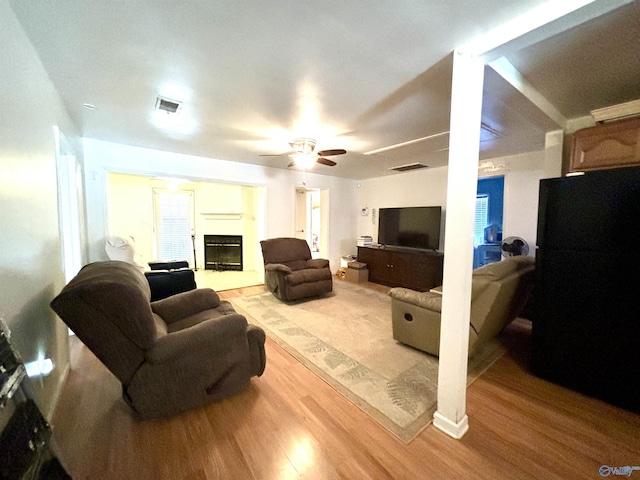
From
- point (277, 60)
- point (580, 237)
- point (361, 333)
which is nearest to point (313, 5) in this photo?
point (277, 60)

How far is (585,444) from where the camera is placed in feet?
4.74

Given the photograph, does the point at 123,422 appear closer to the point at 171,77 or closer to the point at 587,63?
the point at 171,77

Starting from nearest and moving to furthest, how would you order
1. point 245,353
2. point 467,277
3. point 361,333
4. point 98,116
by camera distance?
point 467,277
point 245,353
point 98,116
point 361,333

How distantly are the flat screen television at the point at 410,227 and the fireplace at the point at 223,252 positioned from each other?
3788 mm

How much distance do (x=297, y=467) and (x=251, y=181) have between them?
4.21 m

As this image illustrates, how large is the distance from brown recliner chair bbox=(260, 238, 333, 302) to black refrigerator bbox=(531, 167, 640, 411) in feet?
8.85

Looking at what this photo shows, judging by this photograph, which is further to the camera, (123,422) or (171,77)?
(171,77)

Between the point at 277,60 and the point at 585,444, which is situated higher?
the point at 277,60

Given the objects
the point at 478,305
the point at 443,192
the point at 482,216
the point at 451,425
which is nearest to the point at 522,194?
the point at 482,216

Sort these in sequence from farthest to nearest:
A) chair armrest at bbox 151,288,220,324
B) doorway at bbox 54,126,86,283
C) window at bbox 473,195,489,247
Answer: window at bbox 473,195,489,247 → doorway at bbox 54,126,86,283 → chair armrest at bbox 151,288,220,324

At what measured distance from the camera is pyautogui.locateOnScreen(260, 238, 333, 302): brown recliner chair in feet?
12.4

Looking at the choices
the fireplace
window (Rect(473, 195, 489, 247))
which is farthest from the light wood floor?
the fireplace

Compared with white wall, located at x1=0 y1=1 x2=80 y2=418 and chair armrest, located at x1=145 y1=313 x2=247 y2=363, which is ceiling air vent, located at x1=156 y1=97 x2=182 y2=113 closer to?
white wall, located at x1=0 y1=1 x2=80 y2=418

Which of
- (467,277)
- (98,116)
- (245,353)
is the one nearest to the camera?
(467,277)
